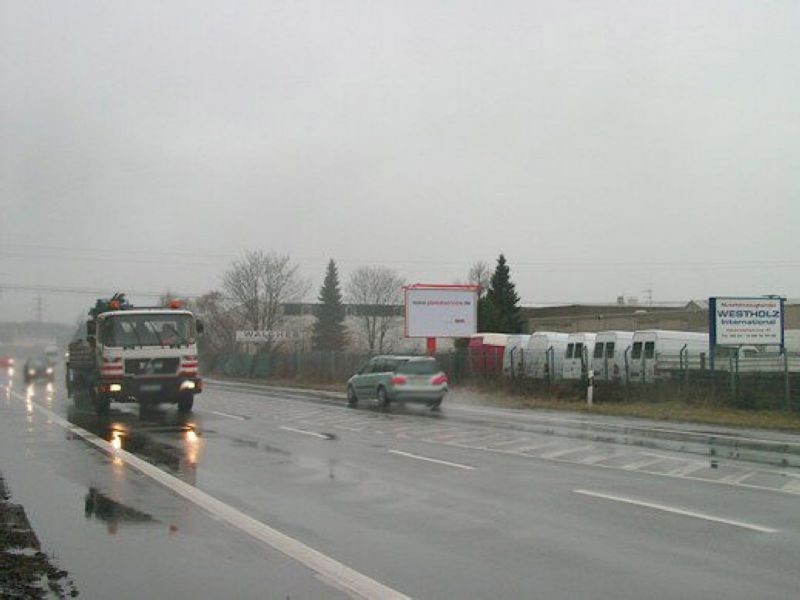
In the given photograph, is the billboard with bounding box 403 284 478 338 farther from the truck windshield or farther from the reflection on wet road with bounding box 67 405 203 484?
the truck windshield

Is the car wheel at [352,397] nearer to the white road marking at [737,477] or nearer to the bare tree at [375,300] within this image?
the white road marking at [737,477]

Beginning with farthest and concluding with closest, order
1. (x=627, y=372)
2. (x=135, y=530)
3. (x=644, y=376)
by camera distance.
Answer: (x=627, y=372), (x=644, y=376), (x=135, y=530)

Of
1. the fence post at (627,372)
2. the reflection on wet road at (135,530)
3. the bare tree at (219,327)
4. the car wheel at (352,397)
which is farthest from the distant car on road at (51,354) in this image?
the reflection on wet road at (135,530)

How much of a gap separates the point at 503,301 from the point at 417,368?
34107 mm

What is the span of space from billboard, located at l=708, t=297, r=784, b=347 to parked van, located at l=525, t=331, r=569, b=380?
26.0ft

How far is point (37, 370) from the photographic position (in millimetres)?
51469

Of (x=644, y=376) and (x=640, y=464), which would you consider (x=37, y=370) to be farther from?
(x=640, y=464)

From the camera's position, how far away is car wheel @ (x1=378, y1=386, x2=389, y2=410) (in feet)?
91.0

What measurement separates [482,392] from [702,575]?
29965 mm

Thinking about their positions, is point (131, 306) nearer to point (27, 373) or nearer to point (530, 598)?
point (530, 598)

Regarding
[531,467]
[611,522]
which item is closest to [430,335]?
[531,467]

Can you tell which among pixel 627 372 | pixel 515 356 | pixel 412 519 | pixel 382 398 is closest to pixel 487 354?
pixel 515 356

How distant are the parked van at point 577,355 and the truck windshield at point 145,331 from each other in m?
18.3

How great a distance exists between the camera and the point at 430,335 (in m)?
45.5
